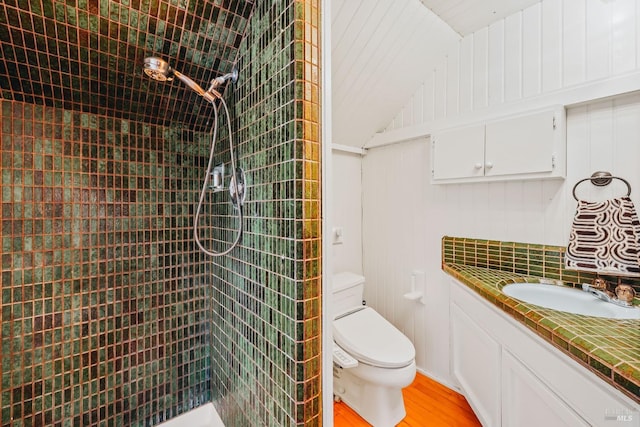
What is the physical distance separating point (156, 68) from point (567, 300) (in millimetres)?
2129

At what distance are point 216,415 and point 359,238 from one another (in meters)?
A: 1.61

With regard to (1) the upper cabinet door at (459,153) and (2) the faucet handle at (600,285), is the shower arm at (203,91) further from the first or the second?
(2) the faucet handle at (600,285)

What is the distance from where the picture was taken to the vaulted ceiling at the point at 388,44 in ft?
4.76

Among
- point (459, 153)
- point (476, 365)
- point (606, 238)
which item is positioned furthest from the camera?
point (459, 153)

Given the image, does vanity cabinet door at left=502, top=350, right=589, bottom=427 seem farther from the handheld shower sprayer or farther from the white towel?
the handheld shower sprayer

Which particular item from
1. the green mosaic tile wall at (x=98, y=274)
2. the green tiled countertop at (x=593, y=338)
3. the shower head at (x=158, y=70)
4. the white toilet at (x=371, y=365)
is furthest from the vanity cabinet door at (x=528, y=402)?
the shower head at (x=158, y=70)

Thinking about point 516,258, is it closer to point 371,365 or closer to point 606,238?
point 606,238

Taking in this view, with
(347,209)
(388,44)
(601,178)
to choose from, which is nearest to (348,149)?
(347,209)

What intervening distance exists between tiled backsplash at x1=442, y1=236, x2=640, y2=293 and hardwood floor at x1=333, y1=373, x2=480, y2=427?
35.3 inches

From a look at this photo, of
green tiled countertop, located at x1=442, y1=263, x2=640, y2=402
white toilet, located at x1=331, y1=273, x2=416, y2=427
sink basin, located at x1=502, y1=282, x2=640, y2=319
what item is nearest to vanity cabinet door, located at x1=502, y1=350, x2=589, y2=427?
green tiled countertop, located at x1=442, y1=263, x2=640, y2=402

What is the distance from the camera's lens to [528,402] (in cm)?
104

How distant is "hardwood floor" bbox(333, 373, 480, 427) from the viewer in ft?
5.14

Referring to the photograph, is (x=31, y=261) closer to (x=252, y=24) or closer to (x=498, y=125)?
(x=252, y=24)

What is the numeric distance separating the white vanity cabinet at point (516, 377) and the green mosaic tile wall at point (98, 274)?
1.49m
